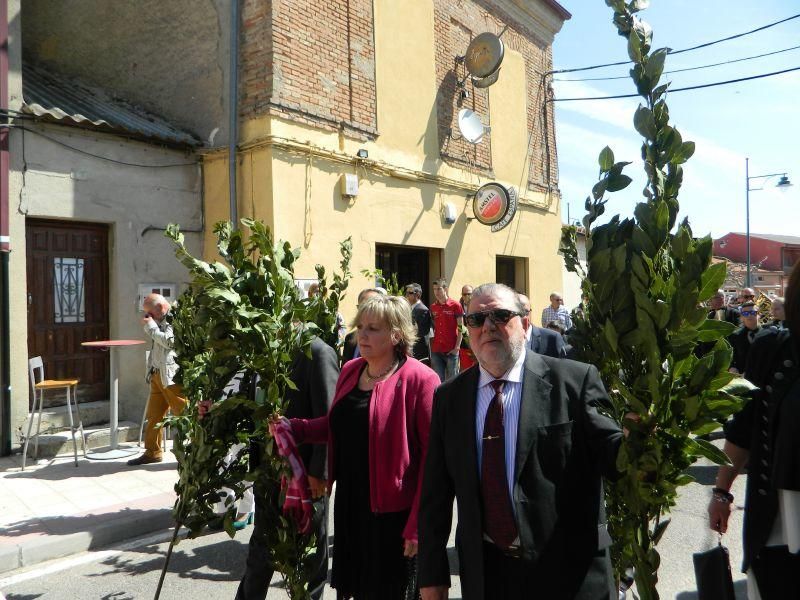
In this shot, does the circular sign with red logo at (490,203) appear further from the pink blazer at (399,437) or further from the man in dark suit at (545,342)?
the pink blazer at (399,437)

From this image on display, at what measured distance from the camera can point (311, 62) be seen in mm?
9070

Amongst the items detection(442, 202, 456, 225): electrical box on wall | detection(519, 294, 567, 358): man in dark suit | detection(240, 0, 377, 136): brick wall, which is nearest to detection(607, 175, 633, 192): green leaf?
detection(519, 294, 567, 358): man in dark suit

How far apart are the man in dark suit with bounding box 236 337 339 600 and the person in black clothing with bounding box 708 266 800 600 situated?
188cm

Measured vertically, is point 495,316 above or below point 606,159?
below

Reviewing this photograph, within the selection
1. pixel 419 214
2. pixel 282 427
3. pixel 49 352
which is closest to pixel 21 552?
pixel 282 427

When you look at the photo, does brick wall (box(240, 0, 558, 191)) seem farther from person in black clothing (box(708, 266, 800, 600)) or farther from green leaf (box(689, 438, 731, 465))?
green leaf (box(689, 438, 731, 465))

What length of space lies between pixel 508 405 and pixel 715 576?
0.99 meters

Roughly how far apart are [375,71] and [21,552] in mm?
8472

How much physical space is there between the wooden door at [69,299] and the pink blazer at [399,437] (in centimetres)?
600

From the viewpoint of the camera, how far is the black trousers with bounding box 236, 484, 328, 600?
2.91 meters

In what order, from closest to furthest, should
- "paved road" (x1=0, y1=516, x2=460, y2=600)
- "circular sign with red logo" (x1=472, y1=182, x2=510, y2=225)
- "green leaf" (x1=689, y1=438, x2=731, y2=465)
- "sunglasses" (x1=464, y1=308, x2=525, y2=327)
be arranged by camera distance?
"green leaf" (x1=689, y1=438, x2=731, y2=465) → "sunglasses" (x1=464, y1=308, x2=525, y2=327) → "paved road" (x1=0, y1=516, x2=460, y2=600) → "circular sign with red logo" (x1=472, y1=182, x2=510, y2=225)

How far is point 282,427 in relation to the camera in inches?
105

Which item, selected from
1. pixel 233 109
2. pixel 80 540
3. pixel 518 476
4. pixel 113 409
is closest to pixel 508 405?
pixel 518 476

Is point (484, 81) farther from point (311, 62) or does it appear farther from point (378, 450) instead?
point (378, 450)
